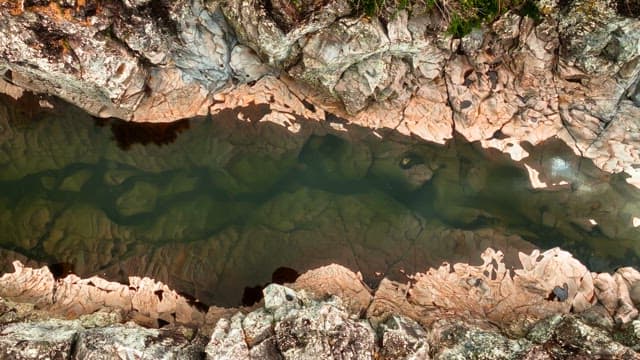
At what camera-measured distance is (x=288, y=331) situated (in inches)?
254

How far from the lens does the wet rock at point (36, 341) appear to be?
6145 millimetres

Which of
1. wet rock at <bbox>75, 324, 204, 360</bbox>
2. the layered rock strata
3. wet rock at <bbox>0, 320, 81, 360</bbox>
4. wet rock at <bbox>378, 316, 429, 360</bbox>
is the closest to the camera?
wet rock at <bbox>0, 320, 81, 360</bbox>

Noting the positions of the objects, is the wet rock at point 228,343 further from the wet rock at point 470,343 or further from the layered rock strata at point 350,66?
the layered rock strata at point 350,66

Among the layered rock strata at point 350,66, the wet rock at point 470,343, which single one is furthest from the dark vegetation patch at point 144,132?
the wet rock at point 470,343

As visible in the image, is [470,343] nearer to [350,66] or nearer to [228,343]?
[228,343]

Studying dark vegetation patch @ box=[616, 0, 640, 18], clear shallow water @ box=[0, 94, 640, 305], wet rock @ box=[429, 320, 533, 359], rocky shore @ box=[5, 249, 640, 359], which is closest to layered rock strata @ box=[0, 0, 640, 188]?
dark vegetation patch @ box=[616, 0, 640, 18]

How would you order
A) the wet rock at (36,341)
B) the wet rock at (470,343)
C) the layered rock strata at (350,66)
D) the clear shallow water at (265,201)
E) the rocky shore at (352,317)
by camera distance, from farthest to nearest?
1. the clear shallow water at (265,201)
2. the layered rock strata at (350,66)
3. the wet rock at (470,343)
4. the rocky shore at (352,317)
5. the wet rock at (36,341)

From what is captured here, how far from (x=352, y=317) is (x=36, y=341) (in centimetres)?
394

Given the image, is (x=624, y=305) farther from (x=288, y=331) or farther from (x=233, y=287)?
(x=233, y=287)

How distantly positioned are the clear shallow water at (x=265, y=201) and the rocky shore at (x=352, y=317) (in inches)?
10.6

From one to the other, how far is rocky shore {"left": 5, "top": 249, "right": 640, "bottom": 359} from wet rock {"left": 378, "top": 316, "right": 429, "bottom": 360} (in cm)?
1

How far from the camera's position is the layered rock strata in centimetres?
699

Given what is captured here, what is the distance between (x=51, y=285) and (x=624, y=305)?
8.50 metres

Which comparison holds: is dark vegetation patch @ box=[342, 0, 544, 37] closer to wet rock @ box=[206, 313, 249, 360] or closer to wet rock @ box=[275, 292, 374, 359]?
wet rock @ box=[275, 292, 374, 359]
